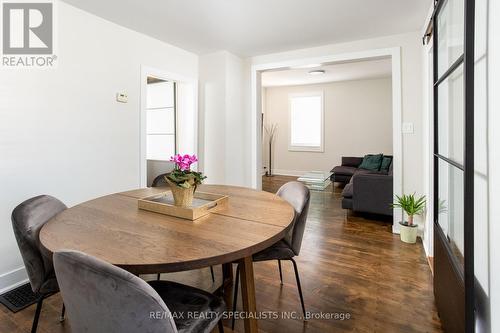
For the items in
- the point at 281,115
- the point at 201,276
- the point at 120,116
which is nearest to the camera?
the point at 201,276

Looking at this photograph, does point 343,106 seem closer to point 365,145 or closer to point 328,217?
point 365,145

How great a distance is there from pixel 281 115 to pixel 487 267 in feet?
24.0

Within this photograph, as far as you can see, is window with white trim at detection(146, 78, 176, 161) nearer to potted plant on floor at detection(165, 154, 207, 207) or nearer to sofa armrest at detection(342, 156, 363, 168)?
potted plant on floor at detection(165, 154, 207, 207)

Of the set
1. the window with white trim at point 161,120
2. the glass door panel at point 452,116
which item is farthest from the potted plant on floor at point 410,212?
the window with white trim at point 161,120

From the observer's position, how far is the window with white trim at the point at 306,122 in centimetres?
761

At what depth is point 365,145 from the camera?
7094 millimetres

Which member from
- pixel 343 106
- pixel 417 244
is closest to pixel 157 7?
pixel 417 244

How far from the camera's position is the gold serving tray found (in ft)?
4.68

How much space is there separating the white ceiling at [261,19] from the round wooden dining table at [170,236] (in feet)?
6.25

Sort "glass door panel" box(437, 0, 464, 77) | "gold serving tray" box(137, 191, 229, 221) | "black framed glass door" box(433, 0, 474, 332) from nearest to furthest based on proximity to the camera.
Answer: "black framed glass door" box(433, 0, 474, 332)
"glass door panel" box(437, 0, 464, 77)
"gold serving tray" box(137, 191, 229, 221)

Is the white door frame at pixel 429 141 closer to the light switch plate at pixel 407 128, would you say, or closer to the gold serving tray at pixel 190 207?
the light switch plate at pixel 407 128

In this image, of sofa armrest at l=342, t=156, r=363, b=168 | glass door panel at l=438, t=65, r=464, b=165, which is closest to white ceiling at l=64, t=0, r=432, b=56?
glass door panel at l=438, t=65, r=464, b=165

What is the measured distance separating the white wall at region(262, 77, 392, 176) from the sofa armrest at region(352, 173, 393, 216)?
3.50m

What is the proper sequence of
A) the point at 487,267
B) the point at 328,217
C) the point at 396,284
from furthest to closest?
the point at 328,217, the point at 396,284, the point at 487,267
